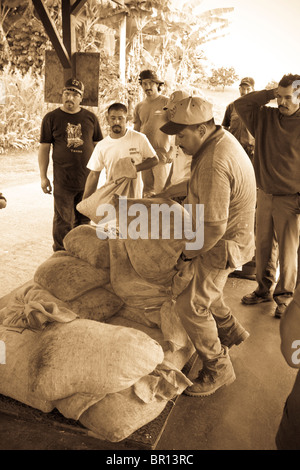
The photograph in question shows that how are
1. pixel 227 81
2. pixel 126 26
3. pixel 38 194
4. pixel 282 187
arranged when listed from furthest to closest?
pixel 227 81, pixel 126 26, pixel 38 194, pixel 282 187

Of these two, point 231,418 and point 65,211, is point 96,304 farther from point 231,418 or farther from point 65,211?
point 65,211

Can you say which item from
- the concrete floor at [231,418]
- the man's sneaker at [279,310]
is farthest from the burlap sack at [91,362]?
the man's sneaker at [279,310]

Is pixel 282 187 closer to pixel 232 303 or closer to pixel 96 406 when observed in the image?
pixel 232 303

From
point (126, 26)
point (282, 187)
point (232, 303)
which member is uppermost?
point (126, 26)

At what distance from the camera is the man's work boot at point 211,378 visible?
2.87m

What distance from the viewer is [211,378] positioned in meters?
2.89

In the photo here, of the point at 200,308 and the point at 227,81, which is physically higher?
the point at 227,81

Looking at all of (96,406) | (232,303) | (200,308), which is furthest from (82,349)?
(232,303)

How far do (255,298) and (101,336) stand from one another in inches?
88.5

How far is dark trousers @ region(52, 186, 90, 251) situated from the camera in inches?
199

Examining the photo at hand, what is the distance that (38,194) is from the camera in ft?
29.1

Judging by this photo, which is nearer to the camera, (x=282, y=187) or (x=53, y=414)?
(x=53, y=414)

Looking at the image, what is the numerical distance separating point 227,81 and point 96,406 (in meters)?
17.3

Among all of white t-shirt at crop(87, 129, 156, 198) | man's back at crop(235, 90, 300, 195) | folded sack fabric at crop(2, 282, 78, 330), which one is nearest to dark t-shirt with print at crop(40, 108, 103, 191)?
white t-shirt at crop(87, 129, 156, 198)
